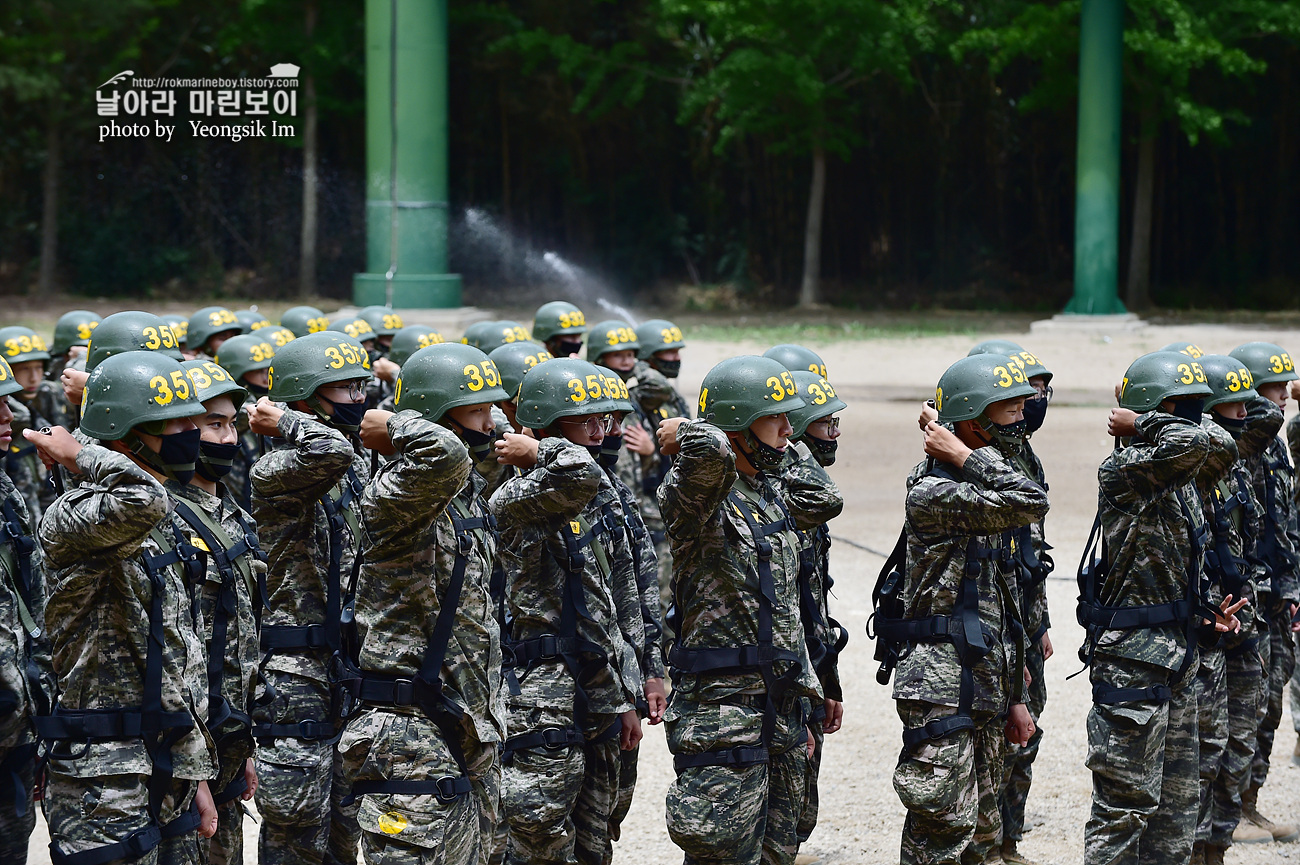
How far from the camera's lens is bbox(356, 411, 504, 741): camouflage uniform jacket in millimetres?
4609

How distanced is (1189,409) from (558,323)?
16.6 feet

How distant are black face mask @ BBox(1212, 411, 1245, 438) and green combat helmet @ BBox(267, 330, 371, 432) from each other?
159 inches

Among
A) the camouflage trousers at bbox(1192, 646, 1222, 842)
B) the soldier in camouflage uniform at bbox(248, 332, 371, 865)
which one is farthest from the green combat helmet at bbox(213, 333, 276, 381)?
the camouflage trousers at bbox(1192, 646, 1222, 842)

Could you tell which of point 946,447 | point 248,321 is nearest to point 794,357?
point 946,447

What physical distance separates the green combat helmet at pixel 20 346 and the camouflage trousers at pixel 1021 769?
658 centimetres

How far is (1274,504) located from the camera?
7.19 m

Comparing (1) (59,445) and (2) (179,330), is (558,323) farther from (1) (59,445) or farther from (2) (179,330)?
(1) (59,445)

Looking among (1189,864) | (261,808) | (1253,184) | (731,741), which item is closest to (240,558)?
(261,808)

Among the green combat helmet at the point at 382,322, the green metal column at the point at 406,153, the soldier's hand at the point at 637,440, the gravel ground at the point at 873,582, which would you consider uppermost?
the green metal column at the point at 406,153

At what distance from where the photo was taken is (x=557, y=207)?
36750 millimetres

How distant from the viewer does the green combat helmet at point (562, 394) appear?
18.3ft

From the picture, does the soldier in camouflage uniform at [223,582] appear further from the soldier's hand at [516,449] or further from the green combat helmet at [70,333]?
the green combat helmet at [70,333]

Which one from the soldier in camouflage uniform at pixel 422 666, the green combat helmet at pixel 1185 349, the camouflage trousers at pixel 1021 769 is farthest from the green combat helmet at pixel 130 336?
the green combat helmet at pixel 1185 349

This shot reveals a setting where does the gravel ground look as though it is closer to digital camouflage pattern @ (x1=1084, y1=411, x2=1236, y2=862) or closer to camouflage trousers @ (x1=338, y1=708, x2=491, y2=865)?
digital camouflage pattern @ (x1=1084, y1=411, x2=1236, y2=862)
